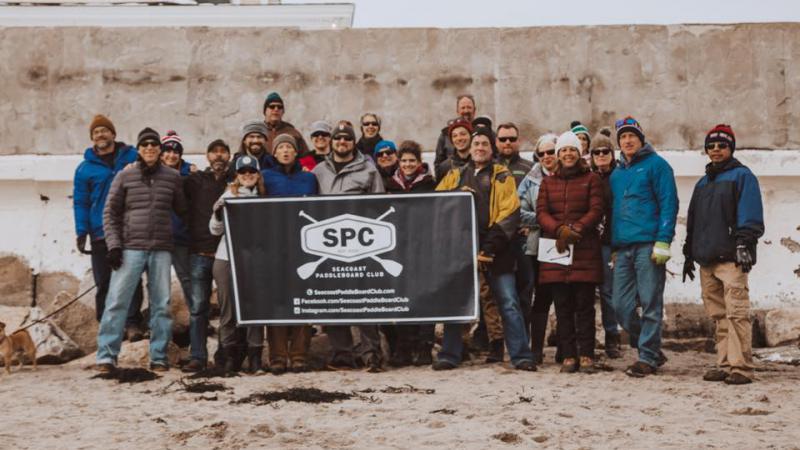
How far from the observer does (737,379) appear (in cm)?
735

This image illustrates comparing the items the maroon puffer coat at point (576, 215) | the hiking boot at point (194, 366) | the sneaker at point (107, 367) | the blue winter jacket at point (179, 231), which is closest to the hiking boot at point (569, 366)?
the maroon puffer coat at point (576, 215)

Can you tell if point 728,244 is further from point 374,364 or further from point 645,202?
point 374,364

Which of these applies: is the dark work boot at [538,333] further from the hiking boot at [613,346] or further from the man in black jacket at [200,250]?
the man in black jacket at [200,250]

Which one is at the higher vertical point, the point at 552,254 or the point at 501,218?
the point at 501,218

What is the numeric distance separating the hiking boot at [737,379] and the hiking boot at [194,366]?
3.91 metres

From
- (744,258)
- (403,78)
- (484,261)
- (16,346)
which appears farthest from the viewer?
(403,78)

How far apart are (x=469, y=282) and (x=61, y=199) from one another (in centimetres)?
435

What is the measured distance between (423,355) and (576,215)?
166 centimetres

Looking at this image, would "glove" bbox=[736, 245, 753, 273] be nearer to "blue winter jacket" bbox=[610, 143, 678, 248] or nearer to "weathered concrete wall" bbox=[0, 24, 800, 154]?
"blue winter jacket" bbox=[610, 143, 678, 248]

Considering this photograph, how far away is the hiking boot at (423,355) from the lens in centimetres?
840

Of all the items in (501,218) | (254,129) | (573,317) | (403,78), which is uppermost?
(403,78)

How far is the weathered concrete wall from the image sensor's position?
10148mm

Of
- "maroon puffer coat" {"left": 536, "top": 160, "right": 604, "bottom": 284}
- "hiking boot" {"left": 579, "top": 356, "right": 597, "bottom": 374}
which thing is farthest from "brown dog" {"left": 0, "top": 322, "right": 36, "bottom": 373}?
"hiking boot" {"left": 579, "top": 356, "right": 597, "bottom": 374}

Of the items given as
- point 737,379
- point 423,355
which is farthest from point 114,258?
point 737,379
